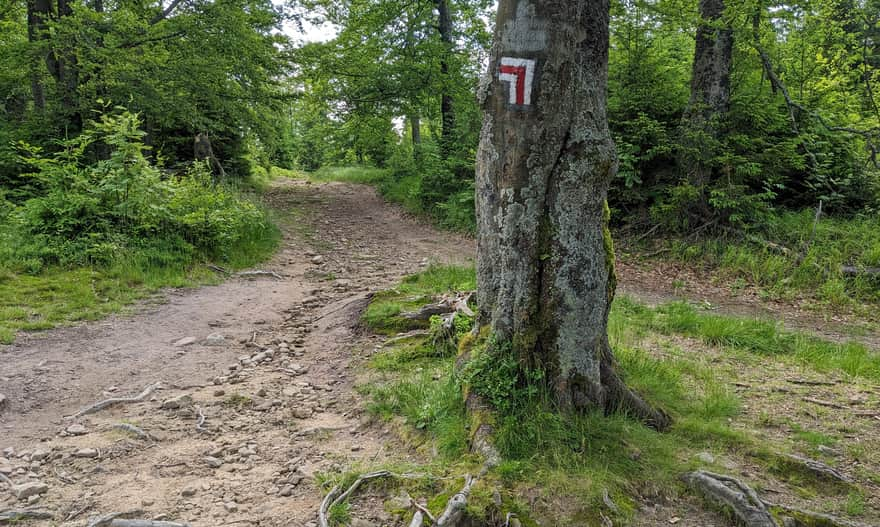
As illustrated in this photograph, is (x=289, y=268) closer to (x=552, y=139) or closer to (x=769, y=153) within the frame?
(x=552, y=139)

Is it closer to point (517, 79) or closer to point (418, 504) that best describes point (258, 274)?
point (517, 79)

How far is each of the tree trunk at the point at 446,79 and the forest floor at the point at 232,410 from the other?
867 cm

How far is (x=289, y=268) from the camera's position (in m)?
10.4

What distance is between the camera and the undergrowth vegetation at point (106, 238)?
7414 millimetres

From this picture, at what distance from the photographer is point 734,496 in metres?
3.05

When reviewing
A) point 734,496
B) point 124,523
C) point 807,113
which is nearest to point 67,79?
point 124,523

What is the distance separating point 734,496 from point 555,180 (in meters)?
2.10

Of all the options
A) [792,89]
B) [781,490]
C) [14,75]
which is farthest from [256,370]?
[792,89]

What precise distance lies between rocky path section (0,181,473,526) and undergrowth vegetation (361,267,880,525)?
435 mm

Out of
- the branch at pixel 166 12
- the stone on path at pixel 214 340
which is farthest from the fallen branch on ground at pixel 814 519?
the branch at pixel 166 12

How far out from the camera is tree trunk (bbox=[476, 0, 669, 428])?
Result: 3.60m

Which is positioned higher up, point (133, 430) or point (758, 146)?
point (758, 146)

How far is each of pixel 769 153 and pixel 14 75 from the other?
15.4 m

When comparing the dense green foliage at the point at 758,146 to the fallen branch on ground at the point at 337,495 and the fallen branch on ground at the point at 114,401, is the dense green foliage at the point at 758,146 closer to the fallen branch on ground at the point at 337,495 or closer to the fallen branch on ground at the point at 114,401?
the fallen branch on ground at the point at 337,495
